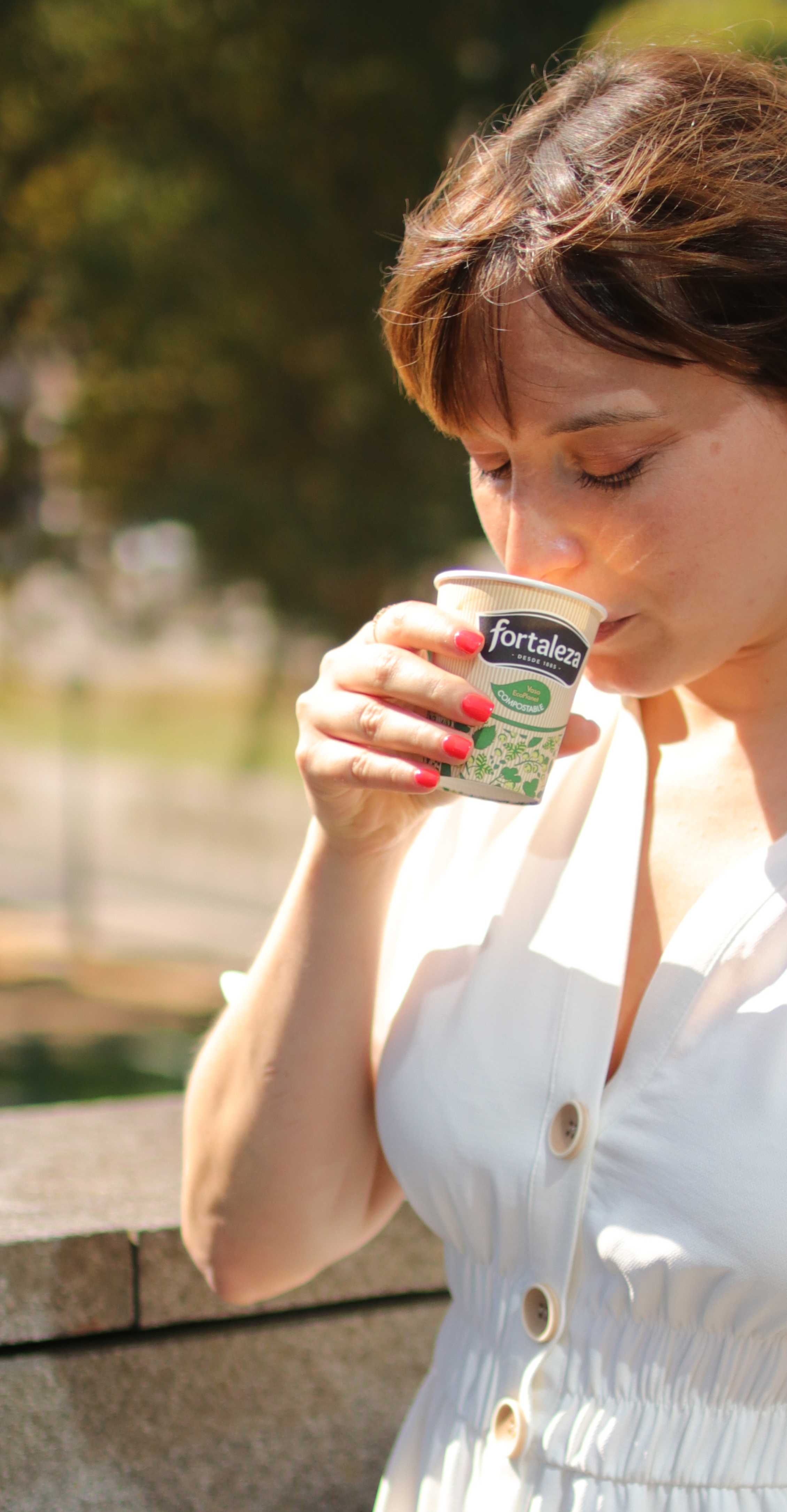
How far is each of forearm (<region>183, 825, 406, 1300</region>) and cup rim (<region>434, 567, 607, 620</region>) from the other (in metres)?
0.33

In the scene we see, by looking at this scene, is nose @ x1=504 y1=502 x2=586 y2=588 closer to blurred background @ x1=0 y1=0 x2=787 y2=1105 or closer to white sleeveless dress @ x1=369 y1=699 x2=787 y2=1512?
white sleeveless dress @ x1=369 y1=699 x2=787 y2=1512

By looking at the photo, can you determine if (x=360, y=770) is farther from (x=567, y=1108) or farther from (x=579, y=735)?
(x=567, y=1108)

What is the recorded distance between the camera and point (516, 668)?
1.14 meters

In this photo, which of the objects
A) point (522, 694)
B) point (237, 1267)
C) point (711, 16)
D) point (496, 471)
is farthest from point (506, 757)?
point (711, 16)

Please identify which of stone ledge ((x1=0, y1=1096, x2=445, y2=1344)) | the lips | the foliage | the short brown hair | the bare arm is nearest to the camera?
the short brown hair

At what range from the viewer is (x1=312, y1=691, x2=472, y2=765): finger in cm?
112

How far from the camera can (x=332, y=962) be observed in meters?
1.35

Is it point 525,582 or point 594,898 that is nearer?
point 525,582

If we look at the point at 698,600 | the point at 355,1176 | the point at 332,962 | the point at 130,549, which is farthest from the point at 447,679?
the point at 130,549

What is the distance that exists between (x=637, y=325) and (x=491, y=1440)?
3.33 ft

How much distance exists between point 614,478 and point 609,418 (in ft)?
0.19

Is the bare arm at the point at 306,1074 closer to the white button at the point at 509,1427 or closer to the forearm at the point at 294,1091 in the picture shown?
the forearm at the point at 294,1091

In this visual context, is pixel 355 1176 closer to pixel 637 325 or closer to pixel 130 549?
pixel 637 325

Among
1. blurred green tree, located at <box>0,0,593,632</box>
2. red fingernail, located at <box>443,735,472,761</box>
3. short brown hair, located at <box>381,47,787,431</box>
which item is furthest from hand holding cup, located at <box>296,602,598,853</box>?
blurred green tree, located at <box>0,0,593,632</box>
